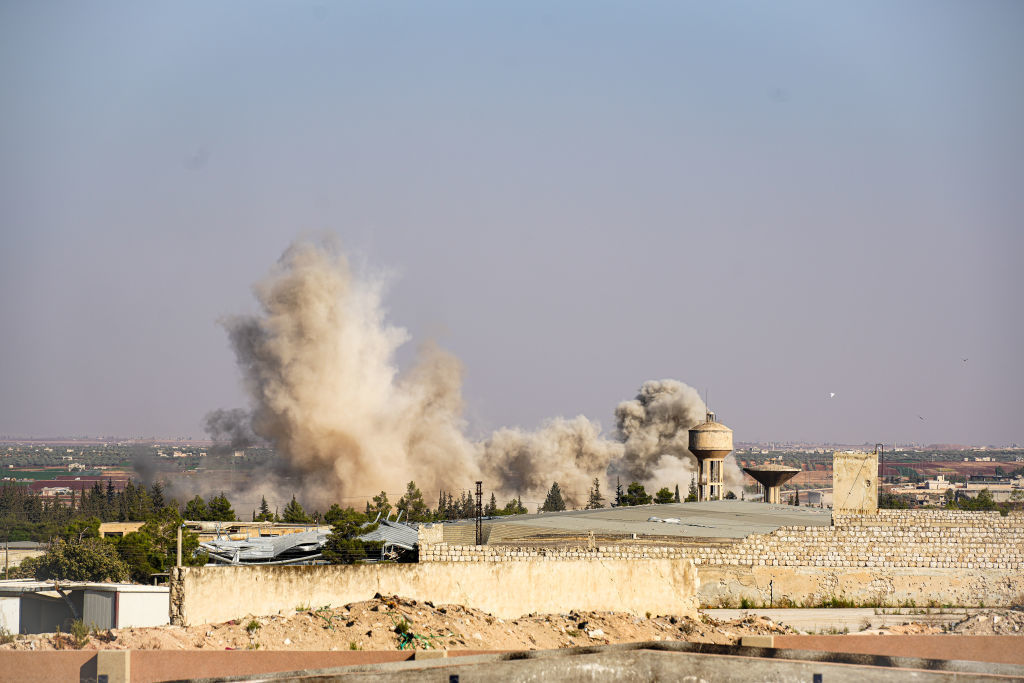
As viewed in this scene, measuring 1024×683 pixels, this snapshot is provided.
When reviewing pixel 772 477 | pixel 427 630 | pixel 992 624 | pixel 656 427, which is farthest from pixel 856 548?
pixel 656 427

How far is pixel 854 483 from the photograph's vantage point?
3359 centimetres

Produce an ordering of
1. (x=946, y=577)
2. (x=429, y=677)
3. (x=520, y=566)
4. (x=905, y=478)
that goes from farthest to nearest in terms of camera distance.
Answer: (x=905, y=478), (x=946, y=577), (x=520, y=566), (x=429, y=677)

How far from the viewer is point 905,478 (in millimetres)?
159500

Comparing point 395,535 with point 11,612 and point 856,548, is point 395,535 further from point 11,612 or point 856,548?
point 856,548

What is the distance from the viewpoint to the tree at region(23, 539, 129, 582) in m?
33.0

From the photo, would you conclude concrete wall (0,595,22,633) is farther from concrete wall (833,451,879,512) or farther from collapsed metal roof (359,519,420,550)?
concrete wall (833,451,879,512)

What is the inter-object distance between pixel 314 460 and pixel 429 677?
167 feet

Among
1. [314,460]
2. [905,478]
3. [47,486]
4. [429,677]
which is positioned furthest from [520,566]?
[905,478]

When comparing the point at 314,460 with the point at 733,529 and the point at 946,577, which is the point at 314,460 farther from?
the point at 946,577

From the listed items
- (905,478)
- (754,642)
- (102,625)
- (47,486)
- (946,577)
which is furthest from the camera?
(905,478)

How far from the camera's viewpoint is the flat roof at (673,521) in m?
33.6

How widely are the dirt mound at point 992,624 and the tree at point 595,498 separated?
4156cm

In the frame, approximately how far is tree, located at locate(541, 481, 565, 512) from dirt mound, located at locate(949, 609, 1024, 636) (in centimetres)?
4257

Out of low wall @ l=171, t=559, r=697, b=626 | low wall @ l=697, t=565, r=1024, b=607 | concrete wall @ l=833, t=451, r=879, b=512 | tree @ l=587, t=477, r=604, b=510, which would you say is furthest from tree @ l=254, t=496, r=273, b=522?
low wall @ l=697, t=565, r=1024, b=607
